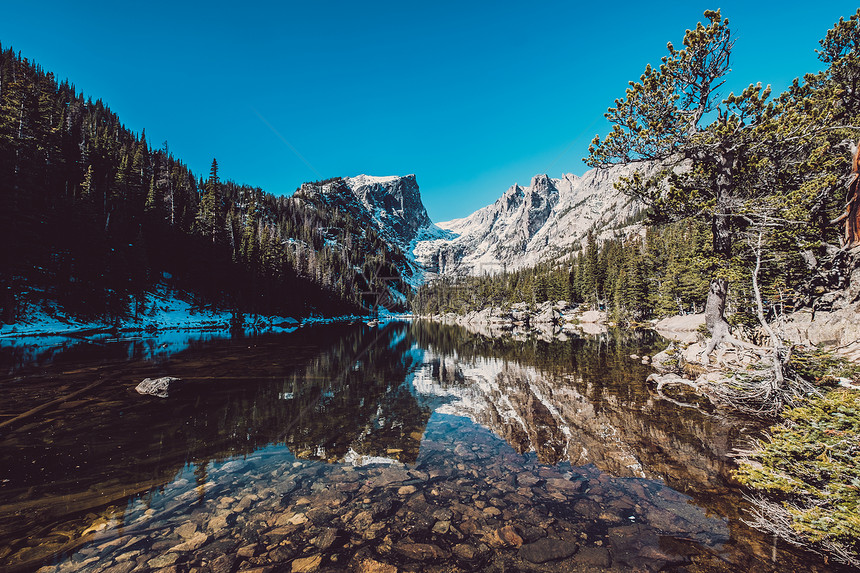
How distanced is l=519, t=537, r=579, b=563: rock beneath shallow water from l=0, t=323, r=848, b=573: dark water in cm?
3

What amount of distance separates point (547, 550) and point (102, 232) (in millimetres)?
55717

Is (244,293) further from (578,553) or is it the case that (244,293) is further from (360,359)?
(578,553)

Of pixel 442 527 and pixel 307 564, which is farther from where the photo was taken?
pixel 442 527

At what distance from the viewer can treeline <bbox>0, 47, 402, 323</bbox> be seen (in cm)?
3409

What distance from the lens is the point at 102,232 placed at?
130 ft

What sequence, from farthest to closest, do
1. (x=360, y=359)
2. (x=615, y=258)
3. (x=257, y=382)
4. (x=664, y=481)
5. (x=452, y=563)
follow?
(x=615, y=258) → (x=360, y=359) → (x=257, y=382) → (x=664, y=481) → (x=452, y=563)

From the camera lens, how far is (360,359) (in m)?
27.6

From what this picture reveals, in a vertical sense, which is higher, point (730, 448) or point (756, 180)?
point (756, 180)

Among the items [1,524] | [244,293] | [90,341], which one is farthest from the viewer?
[244,293]

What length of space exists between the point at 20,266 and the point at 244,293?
105ft

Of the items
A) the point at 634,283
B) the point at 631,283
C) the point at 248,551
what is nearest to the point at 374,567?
the point at 248,551

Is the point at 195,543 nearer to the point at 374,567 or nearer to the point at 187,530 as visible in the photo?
the point at 187,530

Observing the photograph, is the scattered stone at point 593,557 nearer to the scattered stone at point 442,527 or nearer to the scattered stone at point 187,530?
the scattered stone at point 442,527

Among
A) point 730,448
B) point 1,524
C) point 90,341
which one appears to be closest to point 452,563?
point 1,524
